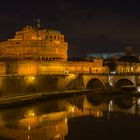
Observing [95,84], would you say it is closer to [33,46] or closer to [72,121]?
[33,46]

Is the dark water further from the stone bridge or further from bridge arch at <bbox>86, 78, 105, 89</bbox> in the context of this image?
bridge arch at <bbox>86, 78, 105, 89</bbox>

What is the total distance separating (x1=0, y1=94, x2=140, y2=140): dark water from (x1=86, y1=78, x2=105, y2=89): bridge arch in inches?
506

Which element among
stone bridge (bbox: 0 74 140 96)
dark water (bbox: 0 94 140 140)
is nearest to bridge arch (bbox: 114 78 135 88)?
stone bridge (bbox: 0 74 140 96)

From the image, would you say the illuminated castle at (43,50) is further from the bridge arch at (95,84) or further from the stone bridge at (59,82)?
the stone bridge at (59,82)

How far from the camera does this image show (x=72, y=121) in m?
25.8

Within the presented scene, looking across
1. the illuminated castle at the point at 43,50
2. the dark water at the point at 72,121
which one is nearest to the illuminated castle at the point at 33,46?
the illuminated castle at the point at 43,50

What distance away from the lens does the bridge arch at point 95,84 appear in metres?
50.0

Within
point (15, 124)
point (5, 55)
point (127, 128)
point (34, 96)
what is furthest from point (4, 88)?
point (5, 55)

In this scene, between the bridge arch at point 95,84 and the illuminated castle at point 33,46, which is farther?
the illuminated castle at point 33,46

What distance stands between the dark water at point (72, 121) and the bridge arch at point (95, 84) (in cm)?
1286

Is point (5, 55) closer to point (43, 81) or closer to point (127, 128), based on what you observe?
point (43, 81)

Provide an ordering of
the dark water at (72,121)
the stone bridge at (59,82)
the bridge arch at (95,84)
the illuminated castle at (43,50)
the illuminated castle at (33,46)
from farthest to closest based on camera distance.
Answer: the illuminated castle at (33,46) → the illuminated castle at (43,50) → the bridge arch at (95,84) → the stone bridge at (59,82) → the dark water at (72,121)

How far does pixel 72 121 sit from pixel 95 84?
26.2 metres

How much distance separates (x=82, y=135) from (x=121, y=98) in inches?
755
